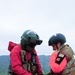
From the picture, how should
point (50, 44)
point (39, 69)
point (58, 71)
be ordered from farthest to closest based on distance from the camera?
1. point (39, 69)
2. point (50, 44)
3. point (58, 71)

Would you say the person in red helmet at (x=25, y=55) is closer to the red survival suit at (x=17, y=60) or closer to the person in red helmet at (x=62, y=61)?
the red survival suit at (x=17, y=60)

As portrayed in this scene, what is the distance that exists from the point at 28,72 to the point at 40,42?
910 millimetres

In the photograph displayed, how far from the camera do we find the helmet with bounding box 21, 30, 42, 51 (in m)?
9.09

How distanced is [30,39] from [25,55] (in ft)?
1.57

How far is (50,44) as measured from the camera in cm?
887

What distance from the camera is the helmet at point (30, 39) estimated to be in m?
9.09

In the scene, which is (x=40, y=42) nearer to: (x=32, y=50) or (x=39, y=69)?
(x=32, y=50)

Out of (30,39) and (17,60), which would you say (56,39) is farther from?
(17,60)

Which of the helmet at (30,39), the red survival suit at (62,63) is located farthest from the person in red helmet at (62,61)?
the helmet at (30,39)

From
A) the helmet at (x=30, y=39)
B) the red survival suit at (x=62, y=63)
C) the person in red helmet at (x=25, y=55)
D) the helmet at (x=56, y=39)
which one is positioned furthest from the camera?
the helmet at (x=30, y=39)

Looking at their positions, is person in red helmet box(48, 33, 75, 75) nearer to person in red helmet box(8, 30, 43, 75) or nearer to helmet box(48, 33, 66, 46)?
helmet box(48, 33, 66, 46)

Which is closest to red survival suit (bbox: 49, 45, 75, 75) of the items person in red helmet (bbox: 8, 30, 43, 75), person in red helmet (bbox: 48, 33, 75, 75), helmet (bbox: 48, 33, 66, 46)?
person in red helmet (bbox: 48, 33, 75, 75)

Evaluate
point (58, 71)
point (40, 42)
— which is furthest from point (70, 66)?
point (40, 42)

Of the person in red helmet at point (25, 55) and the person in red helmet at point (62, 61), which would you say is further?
the person in red helmet at point (25, 55)
